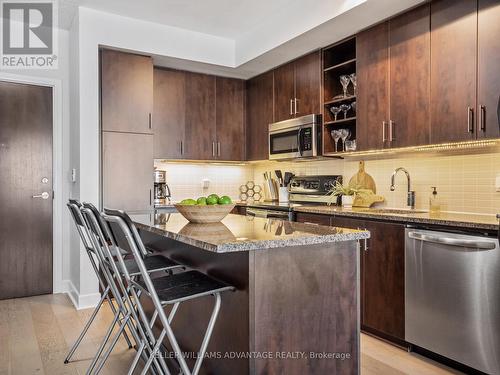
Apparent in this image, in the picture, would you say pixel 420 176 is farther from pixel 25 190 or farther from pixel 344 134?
pixel 25 190

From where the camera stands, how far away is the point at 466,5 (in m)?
2.55

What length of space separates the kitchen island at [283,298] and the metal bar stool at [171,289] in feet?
0.34

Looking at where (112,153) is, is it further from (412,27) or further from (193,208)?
(412,27)

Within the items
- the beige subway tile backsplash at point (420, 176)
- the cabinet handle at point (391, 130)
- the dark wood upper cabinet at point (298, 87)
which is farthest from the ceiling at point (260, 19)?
the beige subway tile backsplash at point (420, 176)

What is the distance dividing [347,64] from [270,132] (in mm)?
1177

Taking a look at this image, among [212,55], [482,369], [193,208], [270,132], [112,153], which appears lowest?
[482,369]

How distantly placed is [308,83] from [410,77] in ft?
3.92

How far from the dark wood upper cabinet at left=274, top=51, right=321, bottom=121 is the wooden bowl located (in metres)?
2.12

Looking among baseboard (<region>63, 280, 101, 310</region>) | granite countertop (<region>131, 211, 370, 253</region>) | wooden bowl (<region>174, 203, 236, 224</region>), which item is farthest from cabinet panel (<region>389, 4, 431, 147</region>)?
baseboard (<region>63, 280, 101, 310</region>)

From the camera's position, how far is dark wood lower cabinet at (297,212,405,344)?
2.63m

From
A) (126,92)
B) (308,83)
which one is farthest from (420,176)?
(126,92)

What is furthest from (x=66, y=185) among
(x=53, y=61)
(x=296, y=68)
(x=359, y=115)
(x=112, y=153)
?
(x=359, y=115)

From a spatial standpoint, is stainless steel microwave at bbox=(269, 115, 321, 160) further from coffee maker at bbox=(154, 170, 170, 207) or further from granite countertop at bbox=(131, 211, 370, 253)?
granite countertop at bbox=(131, 211, 370, 253)

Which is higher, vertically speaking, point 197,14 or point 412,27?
point 197,14
